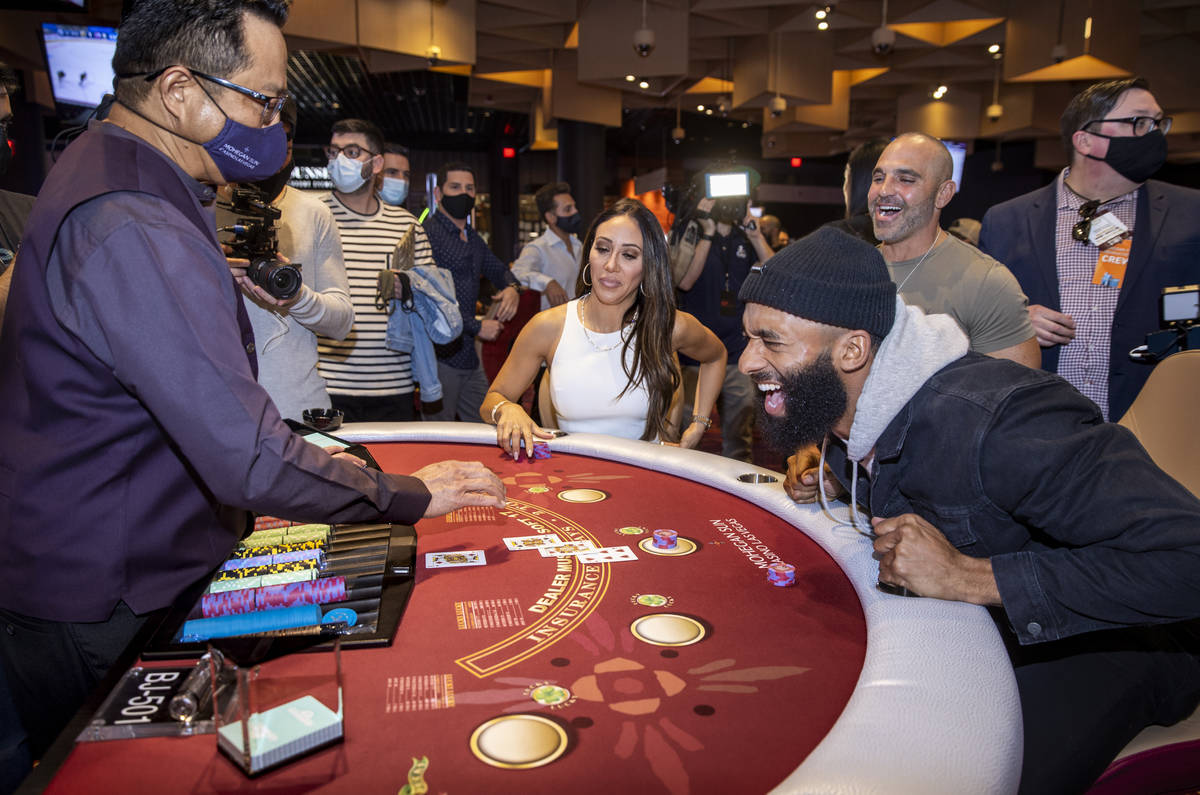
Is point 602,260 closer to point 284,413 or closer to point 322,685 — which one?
point 284,413

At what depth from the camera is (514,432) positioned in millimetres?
2287

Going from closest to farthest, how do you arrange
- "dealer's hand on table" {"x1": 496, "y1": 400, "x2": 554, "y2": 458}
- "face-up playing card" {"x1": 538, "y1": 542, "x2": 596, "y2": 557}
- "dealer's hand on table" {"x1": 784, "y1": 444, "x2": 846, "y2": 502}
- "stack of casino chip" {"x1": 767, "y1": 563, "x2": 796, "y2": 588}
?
"stack of casino chip" {"x1": 767, "y1": 563, "x2": 796, "y2": 588} → "face-up playing card" {"x1": 538, "y1": 542, "x2": 596, "y2": 557} → "dealer's hand on table" {"x1": 784, "y1": 444, "x2": 846, "y2": 502} → "dealer's hand on table" {"x1": 496, "y1": 400, "x2": 554, "y2": 458}

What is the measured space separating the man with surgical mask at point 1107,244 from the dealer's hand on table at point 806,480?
1.35 meters

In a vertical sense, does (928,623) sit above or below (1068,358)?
below

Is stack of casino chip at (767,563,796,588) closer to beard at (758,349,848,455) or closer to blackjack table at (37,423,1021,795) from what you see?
blackjack table at (37,423,1021,795)

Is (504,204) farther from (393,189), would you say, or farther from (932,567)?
(932,567)

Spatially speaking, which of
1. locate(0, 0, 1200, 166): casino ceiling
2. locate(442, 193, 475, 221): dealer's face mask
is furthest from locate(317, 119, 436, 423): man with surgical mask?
locate(0, 0, 1200, 166): casino ceiling

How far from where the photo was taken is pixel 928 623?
1.16 meters

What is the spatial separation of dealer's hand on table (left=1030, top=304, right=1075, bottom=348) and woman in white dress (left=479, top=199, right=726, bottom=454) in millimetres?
1216

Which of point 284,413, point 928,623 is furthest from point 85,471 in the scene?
point 284,413

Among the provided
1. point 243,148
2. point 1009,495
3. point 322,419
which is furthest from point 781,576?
point 322,419

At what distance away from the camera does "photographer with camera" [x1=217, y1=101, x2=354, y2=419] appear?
2.21 metres

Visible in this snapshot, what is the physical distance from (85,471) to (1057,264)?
9.96 feet

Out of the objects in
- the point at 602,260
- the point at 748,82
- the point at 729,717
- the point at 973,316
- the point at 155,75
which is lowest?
the point at 729,717
